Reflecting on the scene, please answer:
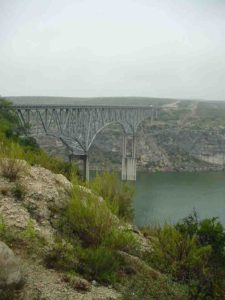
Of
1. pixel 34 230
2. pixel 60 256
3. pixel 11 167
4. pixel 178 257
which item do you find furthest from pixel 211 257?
pixel 11 167

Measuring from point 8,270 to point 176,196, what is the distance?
40733 millimetres

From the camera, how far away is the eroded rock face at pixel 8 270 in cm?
571

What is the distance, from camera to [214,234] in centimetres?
986

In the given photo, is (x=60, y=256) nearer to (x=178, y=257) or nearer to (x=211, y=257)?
(x=178, y=257)

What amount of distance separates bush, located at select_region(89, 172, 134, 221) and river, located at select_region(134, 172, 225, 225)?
1635cm

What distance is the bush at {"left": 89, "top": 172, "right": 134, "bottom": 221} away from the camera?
1044cm

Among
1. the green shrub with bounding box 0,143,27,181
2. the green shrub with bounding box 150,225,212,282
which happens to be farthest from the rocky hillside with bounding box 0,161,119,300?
the green shrub with bounding box 150,225,212,282

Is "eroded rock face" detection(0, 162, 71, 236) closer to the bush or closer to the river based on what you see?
the bush

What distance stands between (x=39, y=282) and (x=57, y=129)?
3220cm

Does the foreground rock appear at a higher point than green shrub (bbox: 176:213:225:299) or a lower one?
higher

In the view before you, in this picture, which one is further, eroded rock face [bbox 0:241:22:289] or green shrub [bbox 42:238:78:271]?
green shrub [bbox 42:238:78:271]

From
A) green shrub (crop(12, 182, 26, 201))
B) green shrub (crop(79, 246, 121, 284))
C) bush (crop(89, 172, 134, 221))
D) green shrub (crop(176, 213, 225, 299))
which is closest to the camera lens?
green shrub (crop(79, 246, 121, 284))

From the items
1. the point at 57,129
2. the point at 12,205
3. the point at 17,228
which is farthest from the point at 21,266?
the point at 57,129

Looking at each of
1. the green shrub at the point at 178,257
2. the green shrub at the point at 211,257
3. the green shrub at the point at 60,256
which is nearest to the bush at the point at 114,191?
the green shrub at the point at 211,257
